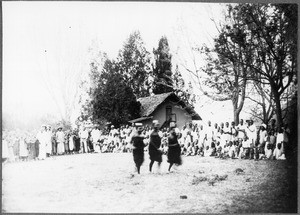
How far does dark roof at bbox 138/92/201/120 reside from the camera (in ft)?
22.6

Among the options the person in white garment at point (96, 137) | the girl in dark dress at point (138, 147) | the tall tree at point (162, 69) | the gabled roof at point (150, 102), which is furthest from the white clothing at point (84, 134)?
the tall tree at point (162, 69)

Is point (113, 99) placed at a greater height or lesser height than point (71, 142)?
greater

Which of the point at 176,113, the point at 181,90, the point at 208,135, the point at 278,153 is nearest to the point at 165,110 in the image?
the point at 176,113

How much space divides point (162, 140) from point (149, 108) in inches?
24.0

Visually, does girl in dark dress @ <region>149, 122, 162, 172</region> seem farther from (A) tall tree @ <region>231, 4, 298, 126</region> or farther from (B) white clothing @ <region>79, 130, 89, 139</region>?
(A) tall tree @ <region>231, 4, 298, 126</region>

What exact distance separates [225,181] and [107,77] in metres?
2.77

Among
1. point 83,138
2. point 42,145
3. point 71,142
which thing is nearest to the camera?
point 42,145

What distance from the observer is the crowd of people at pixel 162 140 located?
6637 mm

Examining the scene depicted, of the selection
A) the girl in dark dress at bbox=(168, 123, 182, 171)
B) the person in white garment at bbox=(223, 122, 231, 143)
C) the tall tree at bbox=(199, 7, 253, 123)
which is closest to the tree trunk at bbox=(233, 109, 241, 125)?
the tall tree at bbox=(199, 7, 253, 123)

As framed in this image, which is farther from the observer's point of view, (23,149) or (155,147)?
(155,147)

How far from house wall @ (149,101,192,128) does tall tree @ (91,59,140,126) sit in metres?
0.34

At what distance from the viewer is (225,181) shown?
684cm

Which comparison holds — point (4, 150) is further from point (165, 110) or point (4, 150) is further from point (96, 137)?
point (165, 110)

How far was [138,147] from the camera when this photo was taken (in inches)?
269
